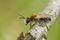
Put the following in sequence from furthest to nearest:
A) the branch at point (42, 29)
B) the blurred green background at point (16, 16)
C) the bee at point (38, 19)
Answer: the blurred green background at point (16, 16)
the bee at point (38, 19)
the branch at point (42, 29)

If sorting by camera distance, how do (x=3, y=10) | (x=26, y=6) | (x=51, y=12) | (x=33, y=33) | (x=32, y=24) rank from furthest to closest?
(x=3, y=10), (x=26, y=6), (x=51, y=12), (x=32, y=24), (x=33, y=33)

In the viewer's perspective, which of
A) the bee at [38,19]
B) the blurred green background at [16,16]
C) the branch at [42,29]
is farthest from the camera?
the blurred green background at [16,16]

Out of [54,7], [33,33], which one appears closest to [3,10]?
[54,7]

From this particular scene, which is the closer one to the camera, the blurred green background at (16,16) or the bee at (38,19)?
the bee at (38,19)

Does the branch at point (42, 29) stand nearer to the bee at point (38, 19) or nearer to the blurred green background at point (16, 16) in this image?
the bee at point (38, 19)

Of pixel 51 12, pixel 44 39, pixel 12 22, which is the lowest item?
pixel 44 39

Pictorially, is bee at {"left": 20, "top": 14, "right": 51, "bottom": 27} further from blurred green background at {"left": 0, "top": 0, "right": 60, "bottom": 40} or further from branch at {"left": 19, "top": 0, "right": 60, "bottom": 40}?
blurred green background at {"left": 0, "top": 0, "right": 60, "bottom": 40}

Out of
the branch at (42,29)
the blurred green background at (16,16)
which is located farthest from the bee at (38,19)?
the blurred green background at (16,16)

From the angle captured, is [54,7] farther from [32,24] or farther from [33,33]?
[33,33]

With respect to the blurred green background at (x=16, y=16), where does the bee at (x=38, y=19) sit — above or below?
below
